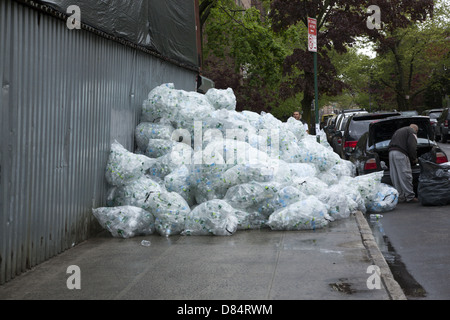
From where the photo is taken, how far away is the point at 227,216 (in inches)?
348

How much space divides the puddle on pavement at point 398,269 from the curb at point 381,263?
154 mm

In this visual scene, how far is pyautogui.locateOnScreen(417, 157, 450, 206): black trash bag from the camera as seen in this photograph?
11391 mm

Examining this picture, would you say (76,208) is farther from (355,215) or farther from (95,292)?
(355,215)

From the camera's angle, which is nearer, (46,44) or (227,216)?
(46,44)

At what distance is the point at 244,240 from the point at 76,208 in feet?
7.65

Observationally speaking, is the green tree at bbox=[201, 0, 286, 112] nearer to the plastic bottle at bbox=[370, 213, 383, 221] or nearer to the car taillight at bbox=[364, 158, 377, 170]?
the car taillight at bbox=[364, 158, 377, 170]

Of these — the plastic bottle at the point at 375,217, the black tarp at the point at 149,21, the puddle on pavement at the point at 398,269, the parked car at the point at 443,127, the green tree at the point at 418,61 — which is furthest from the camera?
the green tree at the point at 418,61

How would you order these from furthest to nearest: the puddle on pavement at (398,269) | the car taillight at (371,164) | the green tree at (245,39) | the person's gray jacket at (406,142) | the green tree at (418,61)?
the green tree at (418,61)
the green tree at (245,39)
the car taillight at (371,164)
the person's gray jacket at (406,142)
the puddle on pavement at (398,269)

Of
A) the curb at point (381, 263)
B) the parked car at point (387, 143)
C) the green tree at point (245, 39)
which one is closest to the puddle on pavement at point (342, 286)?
the curb at point (381, 263)

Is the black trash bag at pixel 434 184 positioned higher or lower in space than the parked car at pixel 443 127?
lower

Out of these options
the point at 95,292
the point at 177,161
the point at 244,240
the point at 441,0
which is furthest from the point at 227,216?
the point at 441,0

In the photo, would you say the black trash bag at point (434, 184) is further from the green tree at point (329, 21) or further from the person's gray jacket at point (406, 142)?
the green tree at point (329, 21)

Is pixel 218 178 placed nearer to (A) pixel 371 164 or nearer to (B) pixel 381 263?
(B) pixel 381 263

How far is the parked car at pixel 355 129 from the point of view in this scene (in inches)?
676
